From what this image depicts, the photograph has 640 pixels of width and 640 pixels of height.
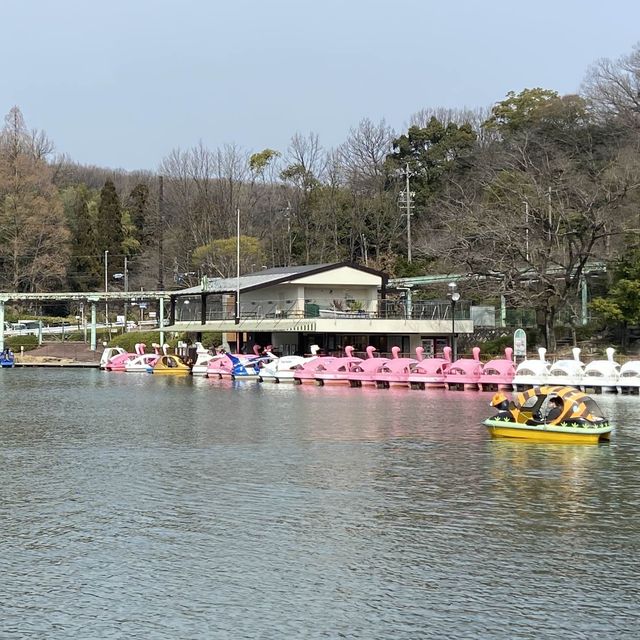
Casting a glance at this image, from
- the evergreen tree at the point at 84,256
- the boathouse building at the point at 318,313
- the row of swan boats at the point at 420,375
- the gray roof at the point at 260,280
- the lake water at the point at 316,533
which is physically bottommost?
the lake water at the point at 316,533

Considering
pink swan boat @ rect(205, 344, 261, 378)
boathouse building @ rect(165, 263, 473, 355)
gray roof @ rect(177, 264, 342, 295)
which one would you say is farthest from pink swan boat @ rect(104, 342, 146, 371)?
pink swan boat @ rect(205, 344, 261, 378)

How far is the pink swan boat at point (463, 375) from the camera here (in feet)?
160

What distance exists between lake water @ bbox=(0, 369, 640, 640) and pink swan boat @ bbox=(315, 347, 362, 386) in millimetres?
20650

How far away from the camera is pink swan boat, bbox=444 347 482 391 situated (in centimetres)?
4869

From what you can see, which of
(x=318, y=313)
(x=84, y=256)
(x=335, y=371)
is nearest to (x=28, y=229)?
(x=84, y=256)

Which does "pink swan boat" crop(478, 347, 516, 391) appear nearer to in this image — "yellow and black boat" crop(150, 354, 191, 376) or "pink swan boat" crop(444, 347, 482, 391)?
"pink swan boat" crop(444, 347, 482, 391)

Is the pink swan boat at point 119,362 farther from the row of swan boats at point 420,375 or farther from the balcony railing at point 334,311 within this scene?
the balcony railing at point 334,311

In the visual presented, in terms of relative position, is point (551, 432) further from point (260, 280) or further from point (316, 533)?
point (260, 280)

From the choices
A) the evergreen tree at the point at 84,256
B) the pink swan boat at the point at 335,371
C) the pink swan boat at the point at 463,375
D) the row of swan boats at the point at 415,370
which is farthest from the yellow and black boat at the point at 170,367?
the evergreen tree at the point at 84,256

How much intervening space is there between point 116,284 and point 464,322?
185ft

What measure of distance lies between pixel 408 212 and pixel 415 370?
34937mm

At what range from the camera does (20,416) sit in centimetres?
3725

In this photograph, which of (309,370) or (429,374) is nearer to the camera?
(429,374)

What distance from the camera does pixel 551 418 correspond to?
28344 millimetres
